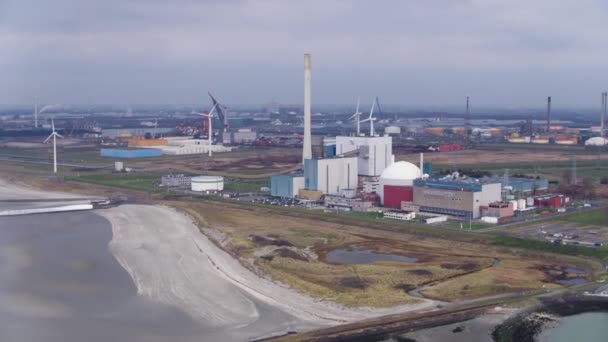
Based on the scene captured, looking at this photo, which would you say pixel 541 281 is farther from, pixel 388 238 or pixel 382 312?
pixel 388 238

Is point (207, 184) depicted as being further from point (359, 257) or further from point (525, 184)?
point (359, 257)

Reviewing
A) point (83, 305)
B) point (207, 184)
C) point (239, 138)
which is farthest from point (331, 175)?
point (239, 138)

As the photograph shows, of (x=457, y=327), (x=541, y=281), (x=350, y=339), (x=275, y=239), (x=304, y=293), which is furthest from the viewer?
(x=275, y=239)

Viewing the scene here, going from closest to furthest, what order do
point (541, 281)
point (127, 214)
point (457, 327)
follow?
point (457, 327), point (541, 281), point (127, 214)

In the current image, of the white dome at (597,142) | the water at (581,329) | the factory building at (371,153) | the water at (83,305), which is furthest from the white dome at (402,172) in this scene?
the white dome at (597,142)

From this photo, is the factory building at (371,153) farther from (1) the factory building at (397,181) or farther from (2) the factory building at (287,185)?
(1) the factory building at (397,181)

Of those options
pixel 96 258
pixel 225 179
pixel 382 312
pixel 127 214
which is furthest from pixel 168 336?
pixel 225 179
